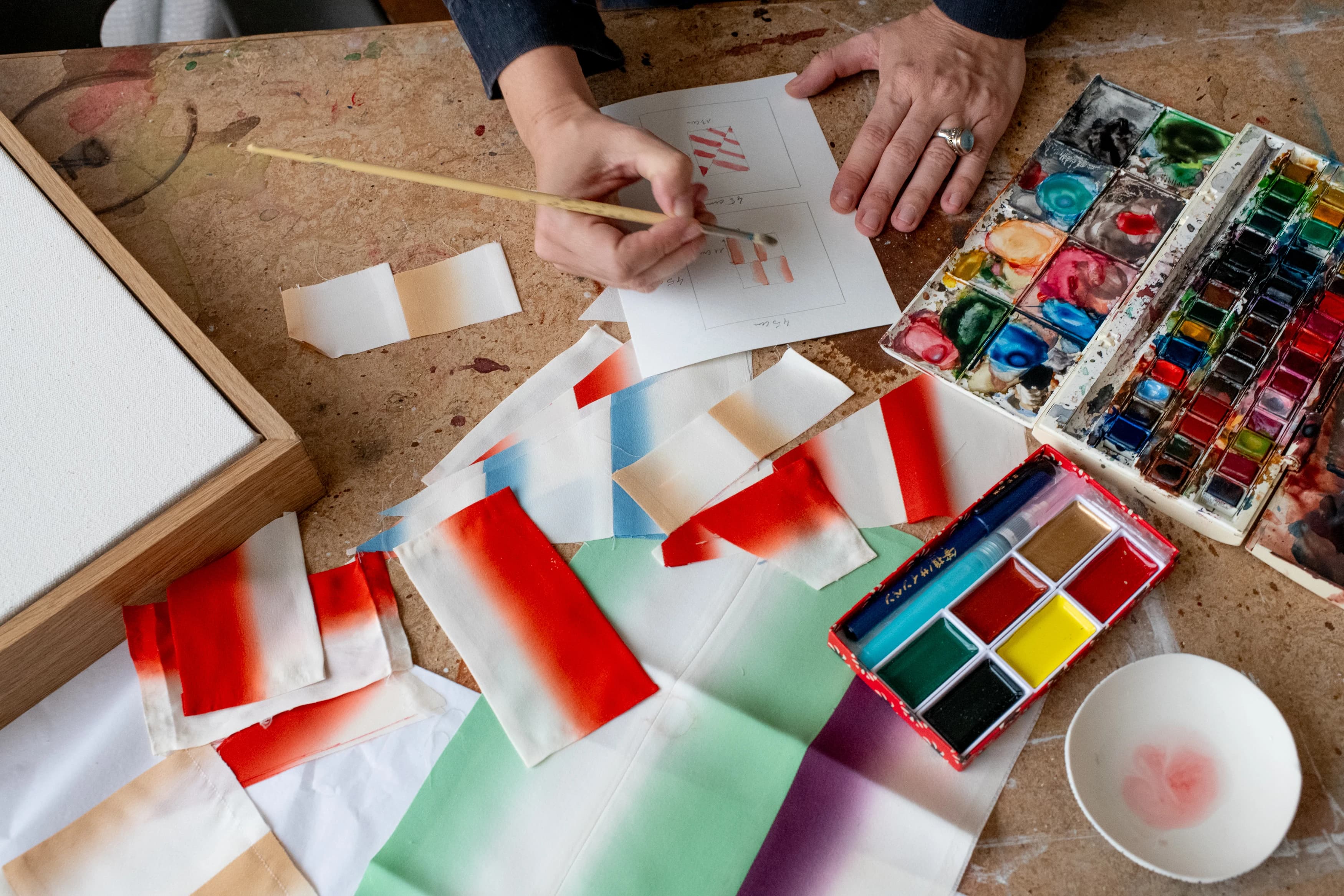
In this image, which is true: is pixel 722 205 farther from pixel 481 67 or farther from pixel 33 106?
pixel 33 106

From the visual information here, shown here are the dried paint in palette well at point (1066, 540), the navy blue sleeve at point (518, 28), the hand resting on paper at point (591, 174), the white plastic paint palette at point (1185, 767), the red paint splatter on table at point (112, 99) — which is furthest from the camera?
the red paint splatter on table at point (112, 99)

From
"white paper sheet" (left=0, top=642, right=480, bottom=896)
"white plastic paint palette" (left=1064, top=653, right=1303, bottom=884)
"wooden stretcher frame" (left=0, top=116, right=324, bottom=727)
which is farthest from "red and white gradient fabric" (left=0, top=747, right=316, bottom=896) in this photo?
"white plastic paint palette" (left=1064, top=653, right=1303, bottom=884)

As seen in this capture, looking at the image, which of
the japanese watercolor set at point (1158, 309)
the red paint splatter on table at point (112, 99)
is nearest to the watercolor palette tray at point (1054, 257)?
the japanese watercolor set at point (1158, 309)

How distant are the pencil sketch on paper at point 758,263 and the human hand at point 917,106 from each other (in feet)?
0.31

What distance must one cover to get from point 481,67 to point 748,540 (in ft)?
2.10

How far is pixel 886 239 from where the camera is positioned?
3.17ft

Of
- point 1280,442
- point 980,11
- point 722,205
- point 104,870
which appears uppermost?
point 980,11

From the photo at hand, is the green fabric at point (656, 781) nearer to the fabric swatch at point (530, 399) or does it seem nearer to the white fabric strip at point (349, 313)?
the fabric swatch at point (530, 399)

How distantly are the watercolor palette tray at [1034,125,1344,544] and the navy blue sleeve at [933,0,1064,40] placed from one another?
279 mm

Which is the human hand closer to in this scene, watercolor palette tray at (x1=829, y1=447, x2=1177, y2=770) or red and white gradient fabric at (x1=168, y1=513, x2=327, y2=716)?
watercolor palette tray at (x1=829, y1=447, x2=1177, y2=770)

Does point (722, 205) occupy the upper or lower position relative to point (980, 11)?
lower

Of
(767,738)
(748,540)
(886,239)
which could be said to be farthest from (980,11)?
(767,738)

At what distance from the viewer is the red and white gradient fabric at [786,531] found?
31.9 inches

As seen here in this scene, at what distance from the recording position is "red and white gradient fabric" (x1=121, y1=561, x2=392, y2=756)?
30.3 inches
